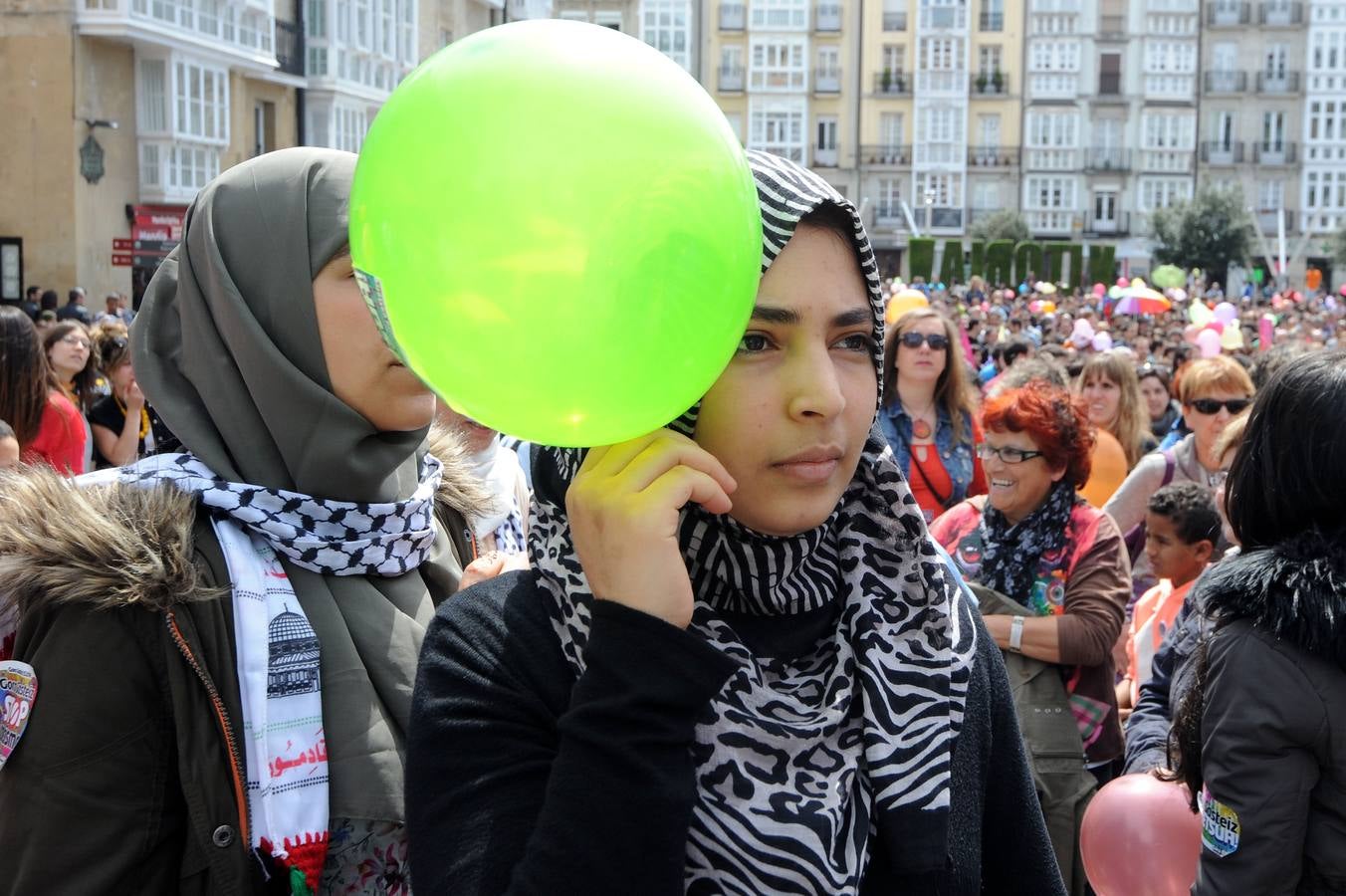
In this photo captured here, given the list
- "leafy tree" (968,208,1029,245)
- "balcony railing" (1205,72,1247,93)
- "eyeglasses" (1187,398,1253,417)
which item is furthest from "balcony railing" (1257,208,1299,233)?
"eyeglasses" (1187,398,1253,417)

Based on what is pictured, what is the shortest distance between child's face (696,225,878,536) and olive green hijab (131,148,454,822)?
825mm

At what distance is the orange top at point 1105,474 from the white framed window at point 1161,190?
2284 inches

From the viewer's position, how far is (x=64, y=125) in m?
21.9

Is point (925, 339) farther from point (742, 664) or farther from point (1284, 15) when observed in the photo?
point (1284, 15)

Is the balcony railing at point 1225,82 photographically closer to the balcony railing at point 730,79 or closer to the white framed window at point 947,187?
the white framed window at point 947,187

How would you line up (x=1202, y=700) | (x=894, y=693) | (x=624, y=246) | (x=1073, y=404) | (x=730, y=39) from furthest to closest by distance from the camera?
1. (x=730, y=39)
2. (x=1073, y=404)
3. (x=1202, y=700)
4. (x=894, y=693)
5. (x=624, y=246)

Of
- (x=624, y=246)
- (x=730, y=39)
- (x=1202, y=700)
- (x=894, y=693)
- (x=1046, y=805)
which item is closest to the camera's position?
(x=624, y=246)

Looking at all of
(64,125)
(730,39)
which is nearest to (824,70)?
(730,39)

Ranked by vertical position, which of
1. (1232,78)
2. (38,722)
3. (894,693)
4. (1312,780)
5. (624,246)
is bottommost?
(1312,780)

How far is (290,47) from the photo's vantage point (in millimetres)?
28641

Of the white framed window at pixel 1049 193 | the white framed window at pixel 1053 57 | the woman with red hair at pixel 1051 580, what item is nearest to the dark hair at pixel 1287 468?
the woman with red hair at pixel 1051 580

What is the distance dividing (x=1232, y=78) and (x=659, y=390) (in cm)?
6592

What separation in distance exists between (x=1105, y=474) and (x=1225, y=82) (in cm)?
6062

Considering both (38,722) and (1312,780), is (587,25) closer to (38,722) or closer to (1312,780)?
(38,722)
